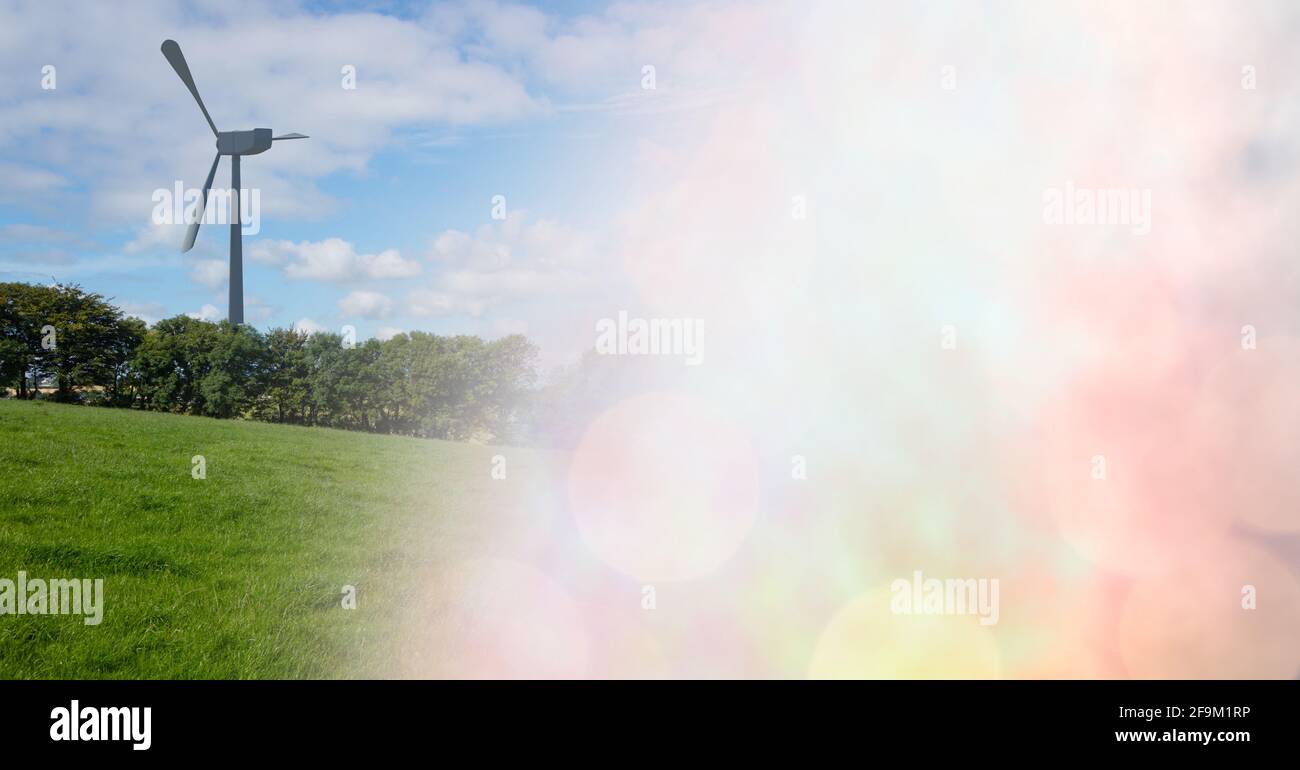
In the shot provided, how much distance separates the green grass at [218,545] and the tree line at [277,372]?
35622 mm

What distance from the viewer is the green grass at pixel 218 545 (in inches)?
346

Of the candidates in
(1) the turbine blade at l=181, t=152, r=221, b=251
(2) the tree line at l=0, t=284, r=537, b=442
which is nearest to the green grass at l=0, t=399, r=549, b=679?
(1) the turbine blade at l=181, t=152, r=221, b=251

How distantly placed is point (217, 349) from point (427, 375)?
62.7 ft

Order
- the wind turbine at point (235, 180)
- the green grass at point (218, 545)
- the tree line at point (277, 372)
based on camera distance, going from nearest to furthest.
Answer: the green grass at point (218, 545) < the wind turbine at point (235, 180) < the tree line at point (277, 372)

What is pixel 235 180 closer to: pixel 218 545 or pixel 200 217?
pixel 200 217

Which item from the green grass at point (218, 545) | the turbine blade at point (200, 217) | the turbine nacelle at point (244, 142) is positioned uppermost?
the turbine nacelle at point (244, 142)

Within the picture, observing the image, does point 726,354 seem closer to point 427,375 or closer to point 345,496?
point 345,496

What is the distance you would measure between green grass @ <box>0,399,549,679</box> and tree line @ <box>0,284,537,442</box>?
1402 inches

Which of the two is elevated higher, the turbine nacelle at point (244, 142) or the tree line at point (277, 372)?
the turbine nacelle at point (244, 142)

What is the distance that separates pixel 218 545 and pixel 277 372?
57.9 m

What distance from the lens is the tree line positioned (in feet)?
189

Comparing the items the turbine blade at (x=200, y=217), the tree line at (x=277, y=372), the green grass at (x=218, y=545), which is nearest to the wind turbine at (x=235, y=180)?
the turbine blade at (x=200, y=217)

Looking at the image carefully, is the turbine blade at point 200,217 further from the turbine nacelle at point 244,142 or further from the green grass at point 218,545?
the green grass at point 218,545
